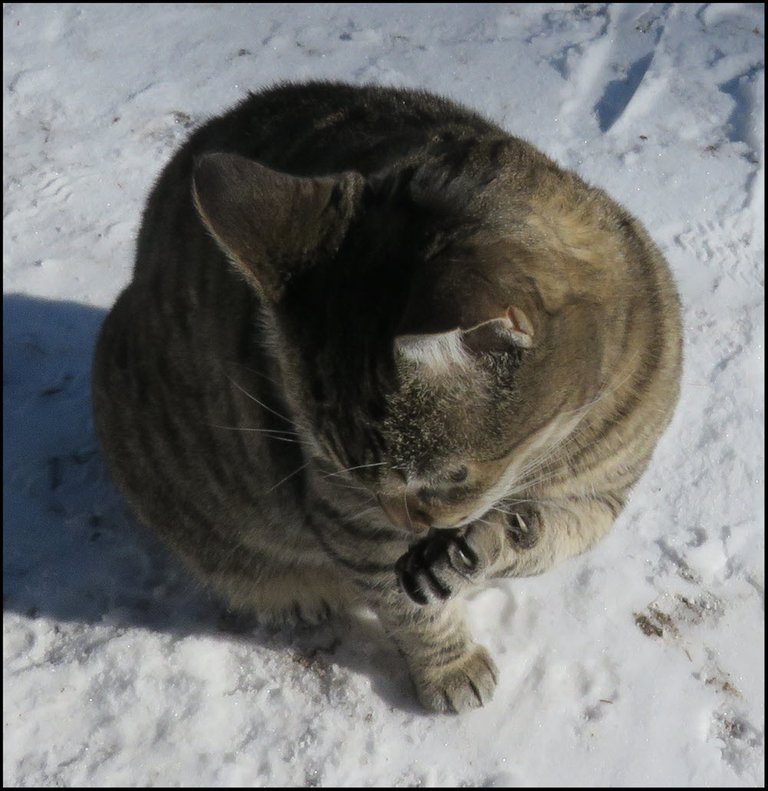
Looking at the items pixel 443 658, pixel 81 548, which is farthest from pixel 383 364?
pixel 81 548

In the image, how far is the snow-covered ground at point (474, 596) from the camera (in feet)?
7.48

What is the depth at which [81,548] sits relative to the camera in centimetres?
264

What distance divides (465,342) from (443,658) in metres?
1.25

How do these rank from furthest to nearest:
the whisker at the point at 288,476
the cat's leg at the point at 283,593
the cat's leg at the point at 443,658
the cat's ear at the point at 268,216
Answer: the cat's leg at the point at 283,593, the cat's leg at the point at 443,658, the whisker at the point at 288,476, the cat's ear at the point at 268,216

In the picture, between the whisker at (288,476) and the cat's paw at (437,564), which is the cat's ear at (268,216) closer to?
the whisker at (288,476)

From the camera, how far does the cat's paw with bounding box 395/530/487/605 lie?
1943 mm

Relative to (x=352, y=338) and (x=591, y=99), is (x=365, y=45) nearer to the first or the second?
(x=591, y=99)

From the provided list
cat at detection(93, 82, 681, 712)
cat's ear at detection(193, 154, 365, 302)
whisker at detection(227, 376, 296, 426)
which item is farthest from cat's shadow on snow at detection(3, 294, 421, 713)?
cat's ear at detection(193, 154, 365, 302)

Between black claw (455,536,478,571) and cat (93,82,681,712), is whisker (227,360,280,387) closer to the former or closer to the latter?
cat (93,82,681,712)

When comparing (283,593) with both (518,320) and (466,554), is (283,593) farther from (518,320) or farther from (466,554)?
(518,320)

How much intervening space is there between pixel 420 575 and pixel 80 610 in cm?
112

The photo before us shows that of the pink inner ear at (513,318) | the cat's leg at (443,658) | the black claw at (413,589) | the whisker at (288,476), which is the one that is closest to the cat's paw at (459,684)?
the cat's leg at (443,658)

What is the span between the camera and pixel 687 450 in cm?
280

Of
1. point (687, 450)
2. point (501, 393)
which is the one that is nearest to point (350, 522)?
point (501, 393)
